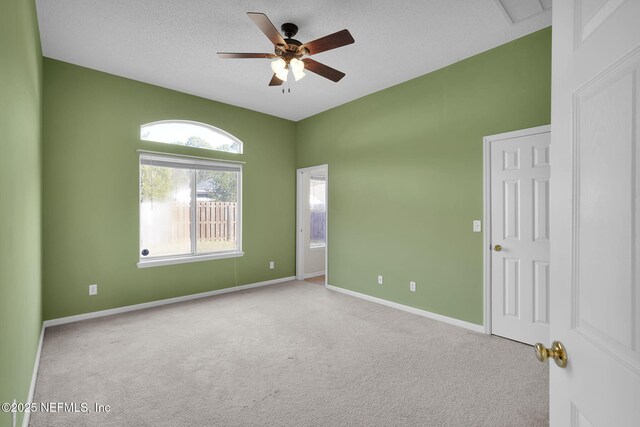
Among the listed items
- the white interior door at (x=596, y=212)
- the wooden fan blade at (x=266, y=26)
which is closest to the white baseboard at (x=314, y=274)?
the wooden fan blade at (x=266, y=26)

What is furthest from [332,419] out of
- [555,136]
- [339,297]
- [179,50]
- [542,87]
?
[179,50]

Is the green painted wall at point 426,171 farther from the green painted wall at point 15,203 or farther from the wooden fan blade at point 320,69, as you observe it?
the green painted wall at point 15,203

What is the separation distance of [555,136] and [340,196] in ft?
13.8

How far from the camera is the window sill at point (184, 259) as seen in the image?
13.9 ft

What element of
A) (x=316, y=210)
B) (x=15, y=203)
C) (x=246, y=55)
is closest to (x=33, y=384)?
(x=15, y=203)

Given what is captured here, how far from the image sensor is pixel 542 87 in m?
2.97

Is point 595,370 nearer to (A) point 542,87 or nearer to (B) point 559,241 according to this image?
(B) point 559,241

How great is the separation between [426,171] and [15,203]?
3710 mm

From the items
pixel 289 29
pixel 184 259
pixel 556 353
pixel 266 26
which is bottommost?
pixel 184 259

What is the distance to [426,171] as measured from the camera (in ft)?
12.9

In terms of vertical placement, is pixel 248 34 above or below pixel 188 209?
above

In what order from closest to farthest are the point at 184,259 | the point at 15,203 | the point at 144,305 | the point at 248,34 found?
1. the point at 15,203
2. the point at 248,34
3. the point at 144,305
4. the point at 184,259

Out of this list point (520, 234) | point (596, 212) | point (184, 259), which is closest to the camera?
point (596, 212)

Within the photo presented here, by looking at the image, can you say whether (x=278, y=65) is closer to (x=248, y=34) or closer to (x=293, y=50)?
(x=293, y=50)
